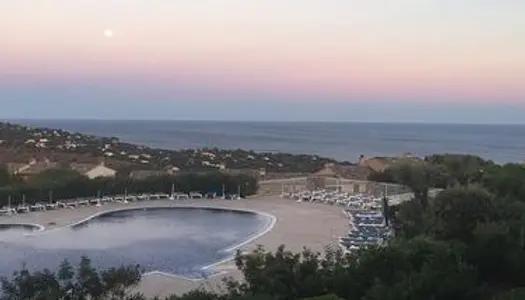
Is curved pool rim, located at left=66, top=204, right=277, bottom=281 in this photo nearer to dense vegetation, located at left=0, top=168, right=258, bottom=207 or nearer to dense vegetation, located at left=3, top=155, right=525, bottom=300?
dense vegetation, located at left=0, top=168, right=258, bottom=207

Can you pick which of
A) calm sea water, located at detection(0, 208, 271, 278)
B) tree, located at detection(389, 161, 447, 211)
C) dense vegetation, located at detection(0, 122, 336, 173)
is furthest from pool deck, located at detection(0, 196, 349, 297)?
dense vegetation, located at detection(0, 122, 336, 173)

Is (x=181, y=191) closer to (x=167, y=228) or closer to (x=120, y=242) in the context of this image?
(x=167, y=228)

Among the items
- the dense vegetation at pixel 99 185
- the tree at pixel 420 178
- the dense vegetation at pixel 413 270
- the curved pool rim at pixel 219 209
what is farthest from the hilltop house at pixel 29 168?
the dense vegetation at pixel 413 270

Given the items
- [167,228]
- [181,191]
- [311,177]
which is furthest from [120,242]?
[311,177]

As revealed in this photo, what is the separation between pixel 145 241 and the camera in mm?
19766

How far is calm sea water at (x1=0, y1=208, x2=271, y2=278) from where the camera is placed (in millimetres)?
16422

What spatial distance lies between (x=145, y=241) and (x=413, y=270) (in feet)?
41.5

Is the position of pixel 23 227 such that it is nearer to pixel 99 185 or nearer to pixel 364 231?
pixel 99 185

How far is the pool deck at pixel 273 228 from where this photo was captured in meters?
13.8

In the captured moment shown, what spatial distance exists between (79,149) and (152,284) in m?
36.5

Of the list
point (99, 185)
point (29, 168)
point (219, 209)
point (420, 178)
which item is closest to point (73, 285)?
point (420, 178)

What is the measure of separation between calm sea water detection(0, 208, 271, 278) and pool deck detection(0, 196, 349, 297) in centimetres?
70

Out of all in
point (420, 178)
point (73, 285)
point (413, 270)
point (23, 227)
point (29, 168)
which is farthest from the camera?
point (29, 168)

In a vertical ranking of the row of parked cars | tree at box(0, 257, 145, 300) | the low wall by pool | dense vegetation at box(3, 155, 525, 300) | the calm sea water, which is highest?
dense vegetation at box(3, 155, 525, 300)
